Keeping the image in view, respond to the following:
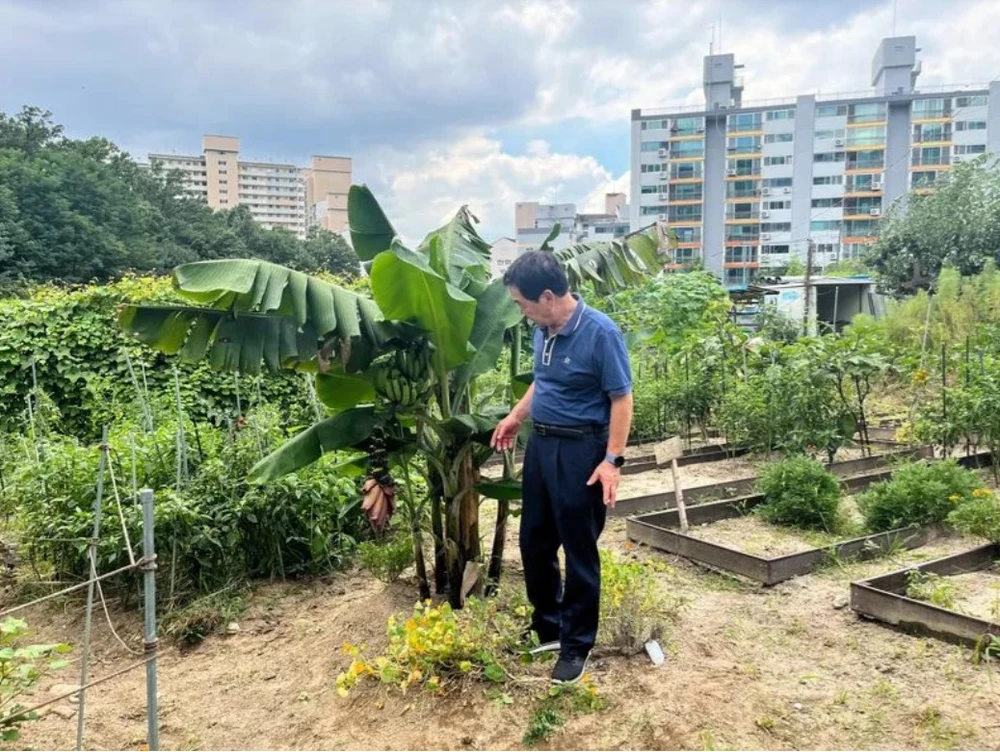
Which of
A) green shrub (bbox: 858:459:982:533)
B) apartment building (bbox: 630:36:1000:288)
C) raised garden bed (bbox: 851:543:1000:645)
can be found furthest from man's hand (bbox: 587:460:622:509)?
apartment building (bbox: 630:36:1000:288)

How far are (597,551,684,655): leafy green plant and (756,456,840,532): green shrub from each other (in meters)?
2.21

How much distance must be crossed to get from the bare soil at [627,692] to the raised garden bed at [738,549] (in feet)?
0.49

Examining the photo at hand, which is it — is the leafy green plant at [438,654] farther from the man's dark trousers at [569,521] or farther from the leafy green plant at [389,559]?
the leafy green plant at [389,559]

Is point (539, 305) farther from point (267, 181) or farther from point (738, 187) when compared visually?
point (267, 181)

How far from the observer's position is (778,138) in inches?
2223

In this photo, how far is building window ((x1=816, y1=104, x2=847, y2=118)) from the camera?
180 feet

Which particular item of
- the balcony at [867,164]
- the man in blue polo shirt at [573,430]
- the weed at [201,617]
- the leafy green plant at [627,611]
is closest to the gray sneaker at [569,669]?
the man in blue polo shirt at [573,430]

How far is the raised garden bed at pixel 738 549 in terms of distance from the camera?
4184 mm

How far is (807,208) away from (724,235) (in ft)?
22.0

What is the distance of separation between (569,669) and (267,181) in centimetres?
9639

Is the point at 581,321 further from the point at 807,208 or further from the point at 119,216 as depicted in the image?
the point at 807,208

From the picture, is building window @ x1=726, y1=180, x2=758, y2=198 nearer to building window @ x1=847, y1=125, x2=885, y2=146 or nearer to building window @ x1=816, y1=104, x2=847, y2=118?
building window @ x1=816, y1=104, x2=847, y2=118

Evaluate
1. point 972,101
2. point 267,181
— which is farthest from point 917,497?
point 267,181

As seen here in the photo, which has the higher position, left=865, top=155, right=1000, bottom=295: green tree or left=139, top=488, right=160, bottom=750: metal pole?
left=865, top=155, right=1000, bottom=295: green tree
